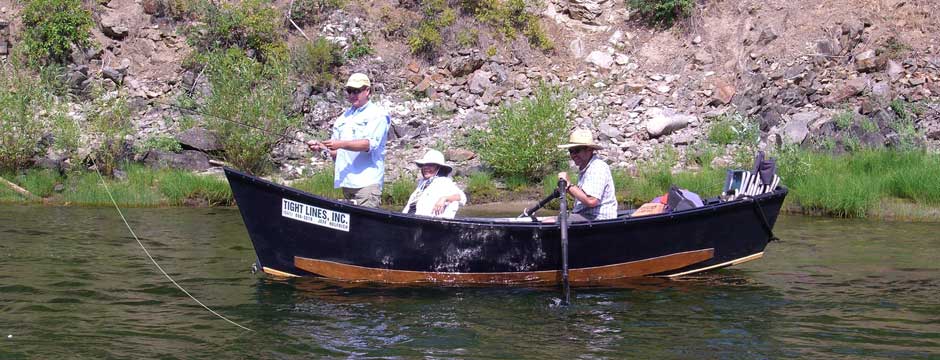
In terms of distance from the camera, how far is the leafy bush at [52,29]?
21.7 m

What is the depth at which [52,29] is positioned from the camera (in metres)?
21.7

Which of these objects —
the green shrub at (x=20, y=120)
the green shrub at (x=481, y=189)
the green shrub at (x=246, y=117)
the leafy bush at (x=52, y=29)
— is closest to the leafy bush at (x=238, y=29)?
the leafy bush at (x=52, y=29)

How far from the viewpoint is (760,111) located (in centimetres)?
1953

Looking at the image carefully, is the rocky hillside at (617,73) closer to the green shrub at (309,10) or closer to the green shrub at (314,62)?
the green shrub at (309,10)

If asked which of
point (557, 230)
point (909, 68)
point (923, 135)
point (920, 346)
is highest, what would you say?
point (909, 68)

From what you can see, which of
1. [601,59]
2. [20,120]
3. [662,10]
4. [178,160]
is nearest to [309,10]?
[601,59]

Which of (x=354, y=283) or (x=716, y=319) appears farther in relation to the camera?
(x=354, y=283)

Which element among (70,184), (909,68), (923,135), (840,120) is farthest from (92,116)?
(909,68)

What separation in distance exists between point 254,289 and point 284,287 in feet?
0.93

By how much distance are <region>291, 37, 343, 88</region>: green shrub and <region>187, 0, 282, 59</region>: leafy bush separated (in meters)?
0.80

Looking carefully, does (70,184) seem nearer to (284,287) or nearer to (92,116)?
(92,116)

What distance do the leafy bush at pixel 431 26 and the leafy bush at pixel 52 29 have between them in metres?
7.49

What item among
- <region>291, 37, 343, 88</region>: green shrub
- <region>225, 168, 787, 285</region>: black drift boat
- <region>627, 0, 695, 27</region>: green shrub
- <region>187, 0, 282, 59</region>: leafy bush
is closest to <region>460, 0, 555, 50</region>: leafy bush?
<region>627, 0, 695, 27</region>: green shrub

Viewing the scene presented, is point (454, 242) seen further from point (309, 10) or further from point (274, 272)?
point (309, 10)
